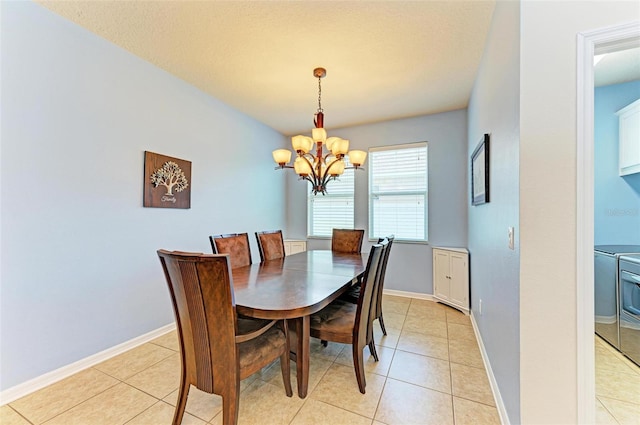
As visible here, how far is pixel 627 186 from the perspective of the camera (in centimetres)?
270

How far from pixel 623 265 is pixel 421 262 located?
1947mm

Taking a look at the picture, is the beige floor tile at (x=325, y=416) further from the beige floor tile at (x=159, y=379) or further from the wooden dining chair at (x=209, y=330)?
the beige floor tile at (x=159, y=379)

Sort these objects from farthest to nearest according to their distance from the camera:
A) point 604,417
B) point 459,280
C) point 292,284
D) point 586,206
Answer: point 459,280 < point 292,284 < point 604,417 < point 586,206

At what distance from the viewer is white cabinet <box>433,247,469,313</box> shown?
3133 millimetres

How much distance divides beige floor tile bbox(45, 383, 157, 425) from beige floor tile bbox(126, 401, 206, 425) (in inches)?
1.8

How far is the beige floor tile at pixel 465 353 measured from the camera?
6.92 feet

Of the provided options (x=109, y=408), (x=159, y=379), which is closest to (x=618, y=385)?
(x=159, y=379)

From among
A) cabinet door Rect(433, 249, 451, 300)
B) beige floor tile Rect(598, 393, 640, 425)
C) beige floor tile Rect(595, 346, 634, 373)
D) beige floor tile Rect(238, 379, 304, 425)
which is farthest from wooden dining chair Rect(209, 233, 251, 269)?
beige floor tile Rect(595, 346, 634, 373)

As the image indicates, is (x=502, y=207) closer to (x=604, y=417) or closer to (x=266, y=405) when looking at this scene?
(x=604, y=417)

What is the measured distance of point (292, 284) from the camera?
6.07ft

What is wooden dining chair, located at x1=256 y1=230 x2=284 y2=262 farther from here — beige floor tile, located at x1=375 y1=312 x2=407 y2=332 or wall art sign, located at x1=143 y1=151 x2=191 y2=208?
beige floor tile, located at x1=375 y1=312 x2=407 y2=332

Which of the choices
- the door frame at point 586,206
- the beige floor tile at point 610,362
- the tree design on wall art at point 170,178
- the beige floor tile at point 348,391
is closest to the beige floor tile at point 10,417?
the beige floor tile at point 348,391

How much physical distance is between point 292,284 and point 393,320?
1.70 meters

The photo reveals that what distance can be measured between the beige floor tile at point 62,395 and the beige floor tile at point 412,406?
1.94 meters
